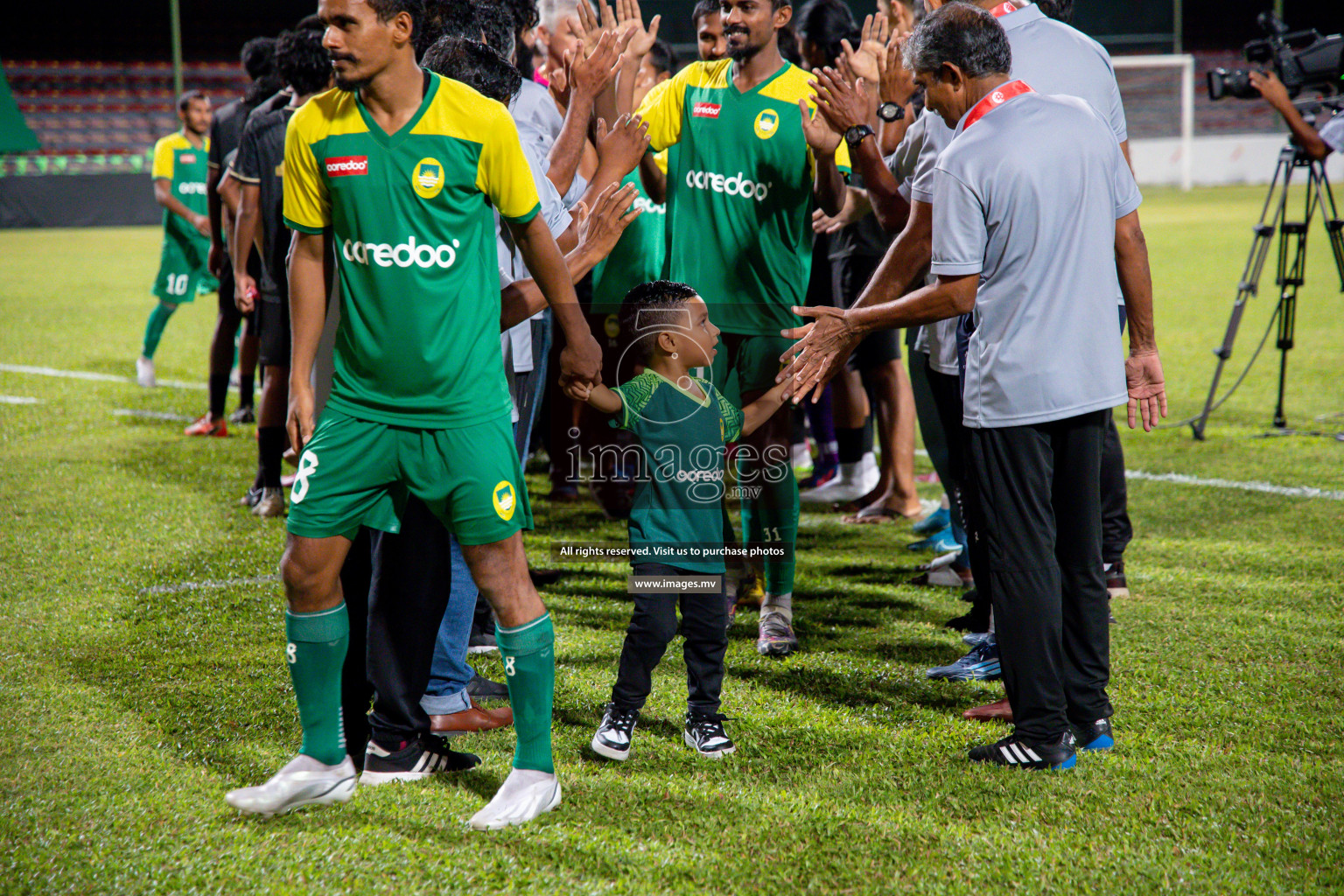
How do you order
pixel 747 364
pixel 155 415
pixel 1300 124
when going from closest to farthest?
pixel 747 364, pixel 1300 124, pixel 155 415

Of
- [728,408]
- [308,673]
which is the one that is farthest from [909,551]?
[308,673]

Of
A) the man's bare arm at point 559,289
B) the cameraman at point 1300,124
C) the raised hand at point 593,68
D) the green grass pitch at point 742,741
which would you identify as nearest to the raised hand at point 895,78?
the raised hand at point 593,68

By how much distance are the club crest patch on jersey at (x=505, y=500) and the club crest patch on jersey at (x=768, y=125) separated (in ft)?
5.79

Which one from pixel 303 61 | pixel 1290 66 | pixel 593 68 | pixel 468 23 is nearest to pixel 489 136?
pixel 593 68

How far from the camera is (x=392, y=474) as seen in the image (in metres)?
2.42

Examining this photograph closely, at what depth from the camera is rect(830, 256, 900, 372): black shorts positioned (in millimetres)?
5297

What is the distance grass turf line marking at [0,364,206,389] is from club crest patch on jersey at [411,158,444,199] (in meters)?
7.33

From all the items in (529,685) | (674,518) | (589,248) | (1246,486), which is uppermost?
Answer: (589,248)

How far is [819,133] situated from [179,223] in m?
6.69

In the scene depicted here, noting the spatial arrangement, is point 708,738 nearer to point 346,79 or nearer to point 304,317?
point 304,317

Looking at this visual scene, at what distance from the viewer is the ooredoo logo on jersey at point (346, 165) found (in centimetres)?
232

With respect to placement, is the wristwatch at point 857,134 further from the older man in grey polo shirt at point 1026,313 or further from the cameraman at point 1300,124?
the cameraman at point 1300,124

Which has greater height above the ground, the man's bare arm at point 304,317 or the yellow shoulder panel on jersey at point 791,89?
the yellow shoulder panel on jersey at point 791,89

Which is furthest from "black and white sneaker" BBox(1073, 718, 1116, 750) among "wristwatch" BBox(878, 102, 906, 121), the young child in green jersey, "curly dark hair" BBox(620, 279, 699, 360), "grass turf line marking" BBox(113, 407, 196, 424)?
"grass turf line marking" BBox(113, 407, 196, 424)
